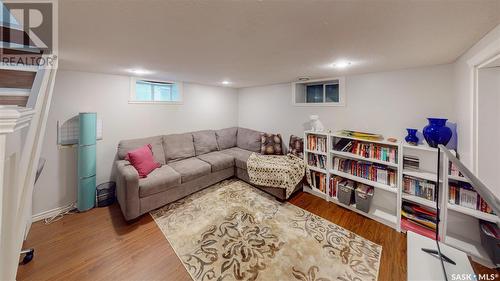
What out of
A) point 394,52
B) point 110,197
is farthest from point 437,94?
point 110,197

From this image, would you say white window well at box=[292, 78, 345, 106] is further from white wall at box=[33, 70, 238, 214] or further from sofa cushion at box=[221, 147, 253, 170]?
white wall at box=[33, 70, 238, 214]

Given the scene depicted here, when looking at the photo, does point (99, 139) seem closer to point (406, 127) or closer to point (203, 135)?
point (203, 135)

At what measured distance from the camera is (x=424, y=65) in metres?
2.29

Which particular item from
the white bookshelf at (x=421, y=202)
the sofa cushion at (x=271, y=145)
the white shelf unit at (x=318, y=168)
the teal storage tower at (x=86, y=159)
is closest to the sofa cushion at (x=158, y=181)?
the teal storage tower at (x=86, y=159)

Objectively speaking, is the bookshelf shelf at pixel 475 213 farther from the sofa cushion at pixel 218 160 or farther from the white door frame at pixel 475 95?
the sofa cushion at pixel 218 160

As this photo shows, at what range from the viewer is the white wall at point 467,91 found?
132 centimetres

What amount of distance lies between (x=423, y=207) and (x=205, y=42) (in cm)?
314

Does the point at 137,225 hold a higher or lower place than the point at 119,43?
lower

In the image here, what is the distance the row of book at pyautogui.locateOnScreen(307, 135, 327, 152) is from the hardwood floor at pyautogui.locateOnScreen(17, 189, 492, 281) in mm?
1018

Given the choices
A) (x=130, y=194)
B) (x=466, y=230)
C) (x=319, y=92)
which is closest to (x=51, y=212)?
(x=130, y=194)

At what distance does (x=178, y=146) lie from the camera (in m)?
3.60

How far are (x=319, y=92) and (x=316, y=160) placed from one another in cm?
132

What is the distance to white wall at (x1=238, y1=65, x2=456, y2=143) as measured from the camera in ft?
7.42

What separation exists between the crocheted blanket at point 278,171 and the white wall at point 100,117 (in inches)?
71.0
